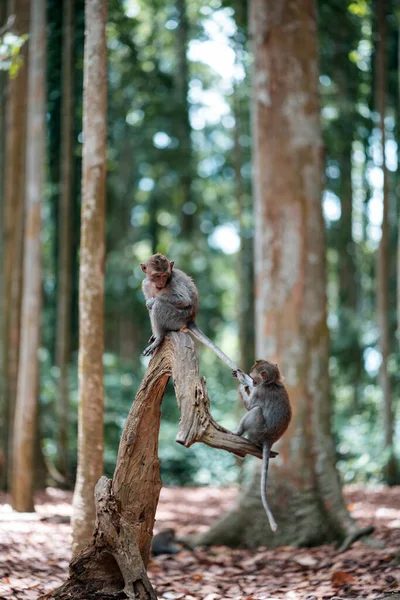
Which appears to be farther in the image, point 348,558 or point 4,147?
point 4,147

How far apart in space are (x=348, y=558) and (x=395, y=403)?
7702mm

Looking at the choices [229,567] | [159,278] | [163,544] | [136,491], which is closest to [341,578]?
[229,567]

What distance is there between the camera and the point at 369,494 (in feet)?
36.1

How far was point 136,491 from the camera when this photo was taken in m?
5.18

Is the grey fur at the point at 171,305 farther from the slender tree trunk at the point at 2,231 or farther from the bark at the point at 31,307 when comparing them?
the slender tree trunk at the point at 2,231

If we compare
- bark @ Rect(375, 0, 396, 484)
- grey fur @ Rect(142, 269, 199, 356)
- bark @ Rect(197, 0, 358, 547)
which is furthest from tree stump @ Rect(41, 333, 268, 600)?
bark @ Rect(375, 0, 396, 484)

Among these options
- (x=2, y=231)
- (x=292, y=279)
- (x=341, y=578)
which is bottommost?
(x=341, y=578)

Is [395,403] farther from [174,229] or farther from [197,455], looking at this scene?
[174,229]

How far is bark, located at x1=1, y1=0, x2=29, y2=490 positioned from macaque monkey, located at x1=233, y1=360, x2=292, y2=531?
544cm

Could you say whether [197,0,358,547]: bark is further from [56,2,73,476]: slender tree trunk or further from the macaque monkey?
[56,2,73,476]: slender tree trunk

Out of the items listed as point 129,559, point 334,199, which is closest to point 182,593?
point 129,559

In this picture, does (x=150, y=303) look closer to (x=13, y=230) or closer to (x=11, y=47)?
(x=11, y=47)

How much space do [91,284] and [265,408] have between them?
1.98 m

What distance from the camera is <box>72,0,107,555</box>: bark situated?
6.14 meters
